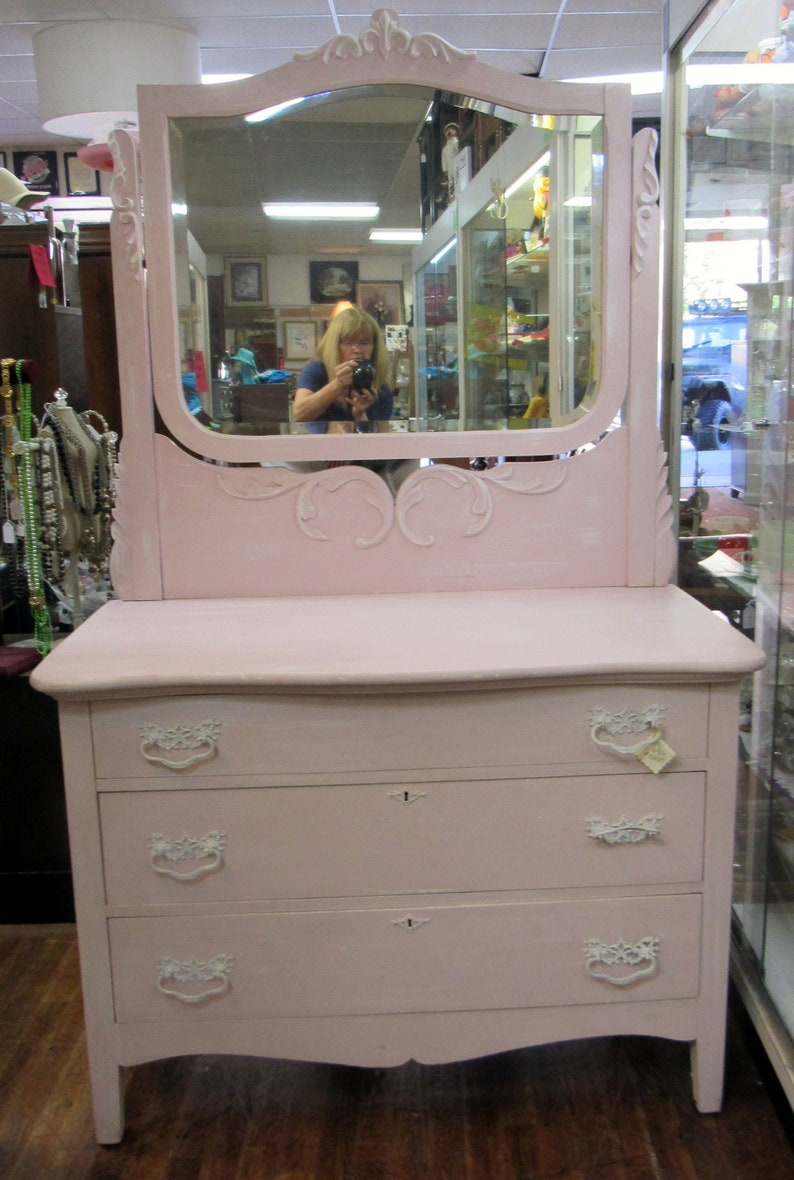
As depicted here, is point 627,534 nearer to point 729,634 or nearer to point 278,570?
point 729,634

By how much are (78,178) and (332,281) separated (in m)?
4.29

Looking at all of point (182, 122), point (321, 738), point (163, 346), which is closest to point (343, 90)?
point (182, 122)

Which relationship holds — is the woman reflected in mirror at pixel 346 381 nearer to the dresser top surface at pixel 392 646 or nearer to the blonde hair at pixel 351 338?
the blonde hair at pixel 351 338

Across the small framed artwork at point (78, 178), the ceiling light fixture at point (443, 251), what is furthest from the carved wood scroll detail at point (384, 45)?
the small framed artwork at point (78, 178)

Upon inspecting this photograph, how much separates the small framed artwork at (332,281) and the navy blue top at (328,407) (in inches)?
4.4

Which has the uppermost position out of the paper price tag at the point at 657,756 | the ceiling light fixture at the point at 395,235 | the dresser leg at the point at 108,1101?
the ceiling light fixture at the point at 395,235

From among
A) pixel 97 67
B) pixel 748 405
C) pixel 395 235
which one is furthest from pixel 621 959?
pixel 97 67

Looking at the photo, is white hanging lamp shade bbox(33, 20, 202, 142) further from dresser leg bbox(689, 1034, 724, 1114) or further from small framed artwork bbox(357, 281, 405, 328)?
dresser leg bbox(689, 1034, 724, 1114)

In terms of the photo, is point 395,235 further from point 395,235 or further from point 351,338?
point 351,338

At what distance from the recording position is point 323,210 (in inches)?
65.3

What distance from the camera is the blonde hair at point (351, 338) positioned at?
5.54ft

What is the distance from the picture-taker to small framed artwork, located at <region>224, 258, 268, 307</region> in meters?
1.66

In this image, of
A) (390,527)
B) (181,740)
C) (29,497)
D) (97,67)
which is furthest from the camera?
(97,67)

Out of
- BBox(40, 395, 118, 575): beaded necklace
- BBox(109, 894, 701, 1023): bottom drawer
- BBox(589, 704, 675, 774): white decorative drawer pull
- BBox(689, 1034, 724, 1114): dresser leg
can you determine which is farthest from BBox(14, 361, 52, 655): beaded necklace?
BBox(689, 1034, 724, 1114): dresser leg
